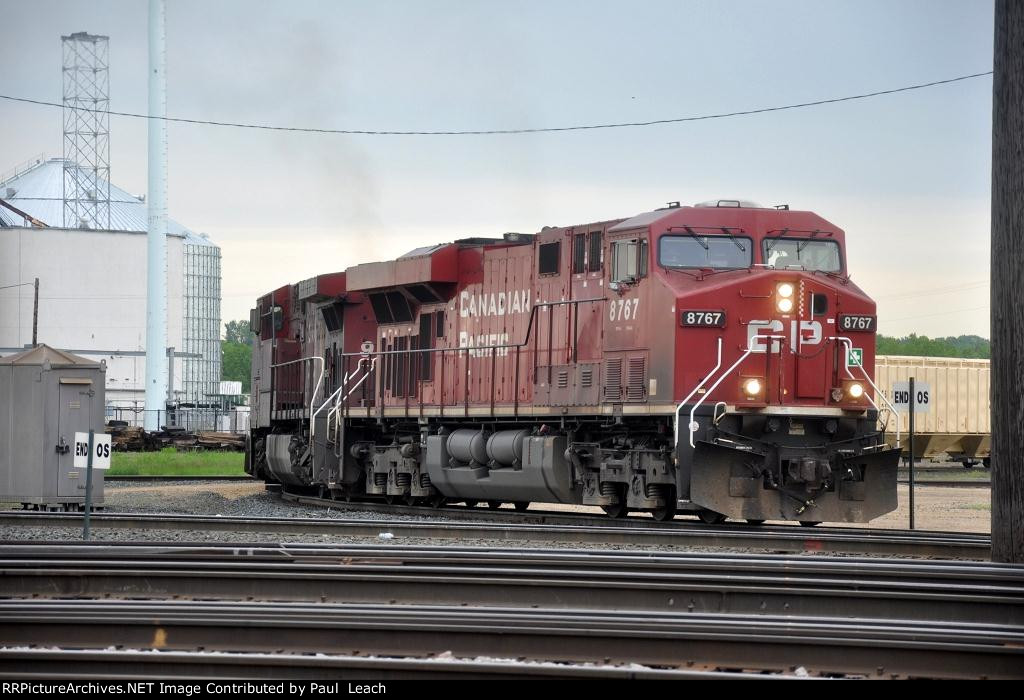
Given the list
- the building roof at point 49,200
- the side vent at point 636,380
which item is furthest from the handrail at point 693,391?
the building roof at point 49,200

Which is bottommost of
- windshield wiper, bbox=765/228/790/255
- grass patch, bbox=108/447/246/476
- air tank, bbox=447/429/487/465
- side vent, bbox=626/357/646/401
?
grass patch, bbox=108/447/246/476

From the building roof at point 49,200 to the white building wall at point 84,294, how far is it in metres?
4.45

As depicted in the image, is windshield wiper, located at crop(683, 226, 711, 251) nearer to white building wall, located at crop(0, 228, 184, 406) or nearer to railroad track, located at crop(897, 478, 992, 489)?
railroad track, located at crop(897, 478, 992, 489)

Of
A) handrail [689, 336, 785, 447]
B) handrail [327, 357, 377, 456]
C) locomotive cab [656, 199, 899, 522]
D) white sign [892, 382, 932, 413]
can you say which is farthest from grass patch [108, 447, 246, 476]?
handrail [689, 336, 785, 447]

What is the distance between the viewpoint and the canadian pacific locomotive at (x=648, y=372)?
48.5 feet

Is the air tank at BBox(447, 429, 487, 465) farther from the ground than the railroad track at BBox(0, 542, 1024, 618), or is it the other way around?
the air tank at BBox(447, 429, 487, 465)

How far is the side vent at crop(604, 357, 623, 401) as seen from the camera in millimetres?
15887

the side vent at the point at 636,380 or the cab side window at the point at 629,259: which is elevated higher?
the cab side window at the point at 629,259

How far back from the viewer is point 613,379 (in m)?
16.0

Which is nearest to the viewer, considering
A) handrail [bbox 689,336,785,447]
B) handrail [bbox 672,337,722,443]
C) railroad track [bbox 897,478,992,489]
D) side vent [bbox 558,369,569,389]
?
handrail [bbox 689,336,785,447]

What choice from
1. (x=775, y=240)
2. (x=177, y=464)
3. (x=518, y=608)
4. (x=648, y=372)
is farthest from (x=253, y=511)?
(x=177, y=464)

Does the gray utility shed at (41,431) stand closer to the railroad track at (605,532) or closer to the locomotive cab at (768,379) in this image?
the railroad track at (605,532)

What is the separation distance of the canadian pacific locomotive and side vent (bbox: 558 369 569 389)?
1.6 inches
